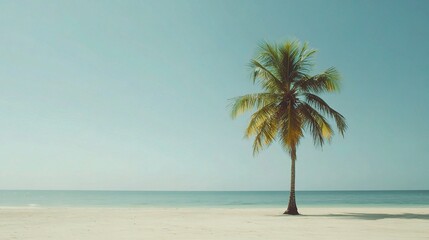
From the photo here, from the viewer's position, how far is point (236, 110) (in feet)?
55.8

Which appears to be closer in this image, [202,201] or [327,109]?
[327,109]

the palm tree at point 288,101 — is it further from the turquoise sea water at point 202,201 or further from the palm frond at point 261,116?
the turquoise sea water at point 202,201

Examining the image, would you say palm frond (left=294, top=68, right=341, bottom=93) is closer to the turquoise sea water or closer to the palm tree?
the palm tree

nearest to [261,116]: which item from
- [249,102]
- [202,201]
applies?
[249,102]

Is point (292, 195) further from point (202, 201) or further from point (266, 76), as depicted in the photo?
point (202, 201)

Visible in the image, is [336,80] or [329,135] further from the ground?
[336,80]

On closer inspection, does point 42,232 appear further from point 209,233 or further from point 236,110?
point 236,110

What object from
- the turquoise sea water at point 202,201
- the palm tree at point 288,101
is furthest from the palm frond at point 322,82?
the turquoise sea water at point 202,201

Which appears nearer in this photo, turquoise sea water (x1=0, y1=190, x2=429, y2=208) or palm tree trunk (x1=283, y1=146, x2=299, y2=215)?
palm tree trunk (x1=283, y1=146, x2=299, y2=215)

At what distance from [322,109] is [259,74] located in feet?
10.8

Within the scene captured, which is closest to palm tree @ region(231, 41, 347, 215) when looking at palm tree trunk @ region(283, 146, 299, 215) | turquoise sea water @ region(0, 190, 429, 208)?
palm tree trunk @ region(283, 146, 299, 215)

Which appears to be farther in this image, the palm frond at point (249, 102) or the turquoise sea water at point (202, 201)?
the turquoise sea water at point (202, 201)

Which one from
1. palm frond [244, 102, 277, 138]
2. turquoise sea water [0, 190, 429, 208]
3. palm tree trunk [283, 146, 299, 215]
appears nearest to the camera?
palm tree trunk [283, 146, 299, 215]

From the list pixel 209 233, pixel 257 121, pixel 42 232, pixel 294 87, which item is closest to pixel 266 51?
pixel 294 87
